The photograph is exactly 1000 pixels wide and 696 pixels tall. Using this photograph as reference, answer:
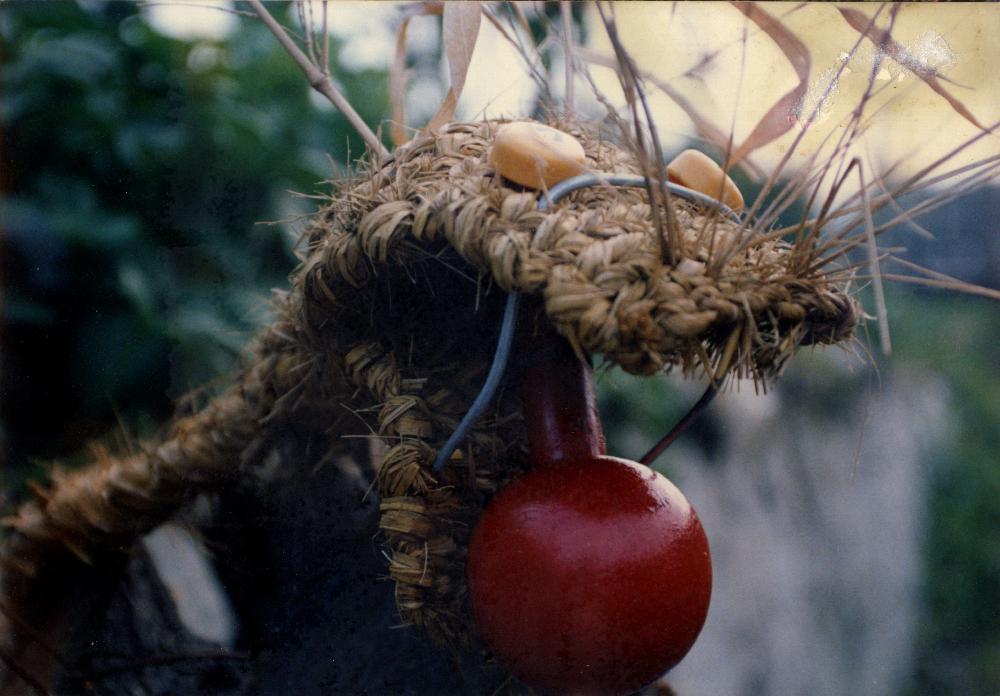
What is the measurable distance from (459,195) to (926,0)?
13.0 inches

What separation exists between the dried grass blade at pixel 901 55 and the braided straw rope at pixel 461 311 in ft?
0.38

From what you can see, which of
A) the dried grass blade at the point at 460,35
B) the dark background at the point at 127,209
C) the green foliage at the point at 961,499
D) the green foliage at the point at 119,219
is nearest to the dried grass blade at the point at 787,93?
the dried grass blade at the point at 460,35

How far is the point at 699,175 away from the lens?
51 cm

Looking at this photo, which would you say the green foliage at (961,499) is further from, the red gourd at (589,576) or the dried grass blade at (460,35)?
the dried grass blade at (460,35)

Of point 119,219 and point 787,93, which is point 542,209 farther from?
point 119,219

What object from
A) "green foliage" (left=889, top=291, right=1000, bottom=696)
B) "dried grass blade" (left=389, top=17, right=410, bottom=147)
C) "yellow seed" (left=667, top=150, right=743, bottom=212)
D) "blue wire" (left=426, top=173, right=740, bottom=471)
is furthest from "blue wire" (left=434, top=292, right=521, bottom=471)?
"green foliage" (left=889, top=291, right=1000, bottom=696)

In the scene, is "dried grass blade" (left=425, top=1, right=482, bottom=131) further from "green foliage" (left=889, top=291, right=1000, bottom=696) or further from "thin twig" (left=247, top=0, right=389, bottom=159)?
"green foliage" (left=889, top=291, right=1000, bottom=696)

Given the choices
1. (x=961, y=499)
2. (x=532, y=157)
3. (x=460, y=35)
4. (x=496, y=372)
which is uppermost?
(x=460, y=35)

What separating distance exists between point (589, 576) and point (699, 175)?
24cm

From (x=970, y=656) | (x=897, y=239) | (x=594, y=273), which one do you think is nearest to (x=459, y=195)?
(x=594, y=273)

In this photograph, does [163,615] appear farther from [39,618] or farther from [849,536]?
[849,536]

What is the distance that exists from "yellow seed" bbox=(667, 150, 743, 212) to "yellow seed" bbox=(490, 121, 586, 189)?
68 mm

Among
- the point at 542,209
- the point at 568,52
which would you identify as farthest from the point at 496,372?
the point at 568,52

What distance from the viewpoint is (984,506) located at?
2049 millimetres
